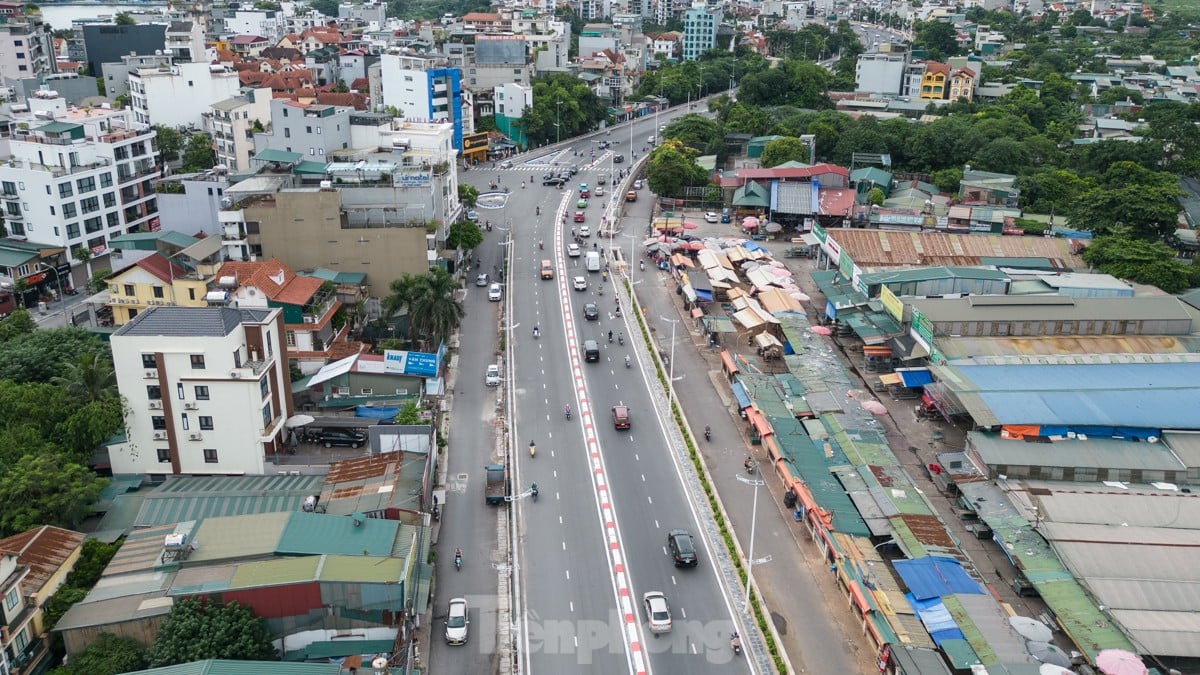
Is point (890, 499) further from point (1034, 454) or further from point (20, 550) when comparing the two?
point (20, 550)

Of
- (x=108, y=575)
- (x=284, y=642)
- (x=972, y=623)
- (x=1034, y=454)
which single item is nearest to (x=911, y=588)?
(x=972, y=623)

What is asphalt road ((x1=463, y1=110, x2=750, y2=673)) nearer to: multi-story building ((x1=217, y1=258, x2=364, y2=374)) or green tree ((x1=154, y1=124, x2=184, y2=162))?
multi-story building ((x1=217, y1=258, x2=364, y2=374))

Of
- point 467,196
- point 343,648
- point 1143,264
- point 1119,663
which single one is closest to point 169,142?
point 467,196

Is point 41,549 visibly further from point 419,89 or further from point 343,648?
point 419,89

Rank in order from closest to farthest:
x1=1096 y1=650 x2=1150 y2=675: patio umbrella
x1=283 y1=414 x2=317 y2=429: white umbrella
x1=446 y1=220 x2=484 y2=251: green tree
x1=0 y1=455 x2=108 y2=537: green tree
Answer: x1=1096 y1=650 x2=1150 y2=675: patio umbrella < x1=0 y1=455 x2=108 y2=537: green tree < x1=283 y1=414 x2=317 y2=429: white umbrella < x1=446 y1=220 x2=484 y2=251: green tree

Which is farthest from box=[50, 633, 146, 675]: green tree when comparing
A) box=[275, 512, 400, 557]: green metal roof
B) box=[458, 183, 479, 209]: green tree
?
box=[458, 183, 479, 209]: green tree
